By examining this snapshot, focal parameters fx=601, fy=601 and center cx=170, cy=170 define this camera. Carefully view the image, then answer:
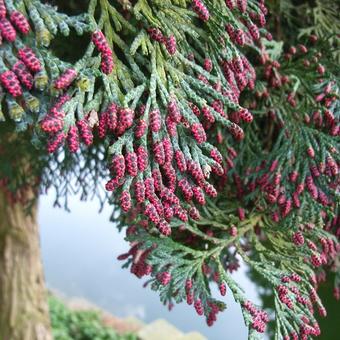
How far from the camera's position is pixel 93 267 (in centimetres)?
719

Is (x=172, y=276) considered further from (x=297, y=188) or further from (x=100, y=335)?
(x=100, y=335)

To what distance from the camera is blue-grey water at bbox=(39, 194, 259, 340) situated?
683cm

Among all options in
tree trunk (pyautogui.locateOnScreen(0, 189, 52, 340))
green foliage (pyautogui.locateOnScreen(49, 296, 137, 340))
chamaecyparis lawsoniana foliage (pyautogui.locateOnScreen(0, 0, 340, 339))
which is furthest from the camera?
green foliage (pyautogui.locateOnScreen(49, 296, 137, 340))

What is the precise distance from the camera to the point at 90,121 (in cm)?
110

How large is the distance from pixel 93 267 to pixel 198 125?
6231mm

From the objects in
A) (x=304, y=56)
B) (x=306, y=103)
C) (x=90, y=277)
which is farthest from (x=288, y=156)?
(x=90, y=277)

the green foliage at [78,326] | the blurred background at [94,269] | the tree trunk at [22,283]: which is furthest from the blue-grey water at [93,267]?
the tree trunk at [22,283]

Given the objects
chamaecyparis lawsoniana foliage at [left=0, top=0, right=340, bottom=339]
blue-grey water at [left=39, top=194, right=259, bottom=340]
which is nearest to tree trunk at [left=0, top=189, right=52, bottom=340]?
chamaecyparis lawsoniana foliage at [left=0, top=0, right=340, bottom=339]

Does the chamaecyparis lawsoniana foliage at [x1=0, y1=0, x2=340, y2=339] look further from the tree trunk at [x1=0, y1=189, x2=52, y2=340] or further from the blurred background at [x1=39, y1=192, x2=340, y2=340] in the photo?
the blurred background at [x1=39, y1=192, x2=340, y2=340]

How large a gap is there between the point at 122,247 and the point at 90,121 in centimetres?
577

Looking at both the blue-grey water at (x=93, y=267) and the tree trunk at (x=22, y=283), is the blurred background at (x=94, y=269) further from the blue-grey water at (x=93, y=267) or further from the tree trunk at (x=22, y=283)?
the tree trunk at (x=22, y=283)

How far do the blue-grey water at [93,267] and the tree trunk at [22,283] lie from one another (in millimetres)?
2977

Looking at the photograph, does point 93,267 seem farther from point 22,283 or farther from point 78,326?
point 22,283

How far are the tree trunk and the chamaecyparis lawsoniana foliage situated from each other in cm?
163
